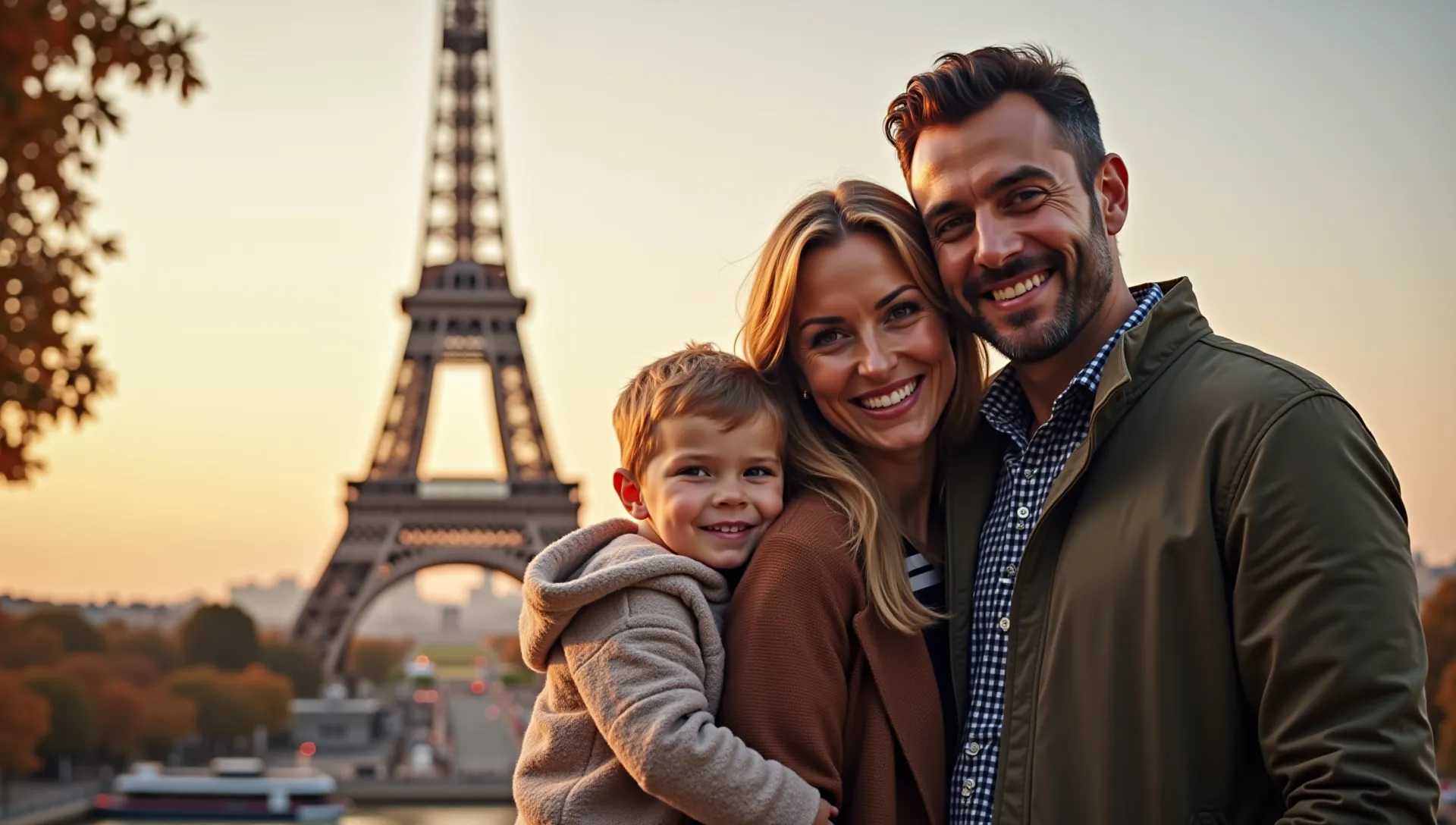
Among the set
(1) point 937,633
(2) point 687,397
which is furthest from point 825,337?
(1) point 937,633

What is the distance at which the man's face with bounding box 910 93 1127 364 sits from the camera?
3.47m

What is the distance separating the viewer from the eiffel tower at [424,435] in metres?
35.5

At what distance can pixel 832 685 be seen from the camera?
11.1ft

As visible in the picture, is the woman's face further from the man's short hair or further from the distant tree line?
the distant tree line

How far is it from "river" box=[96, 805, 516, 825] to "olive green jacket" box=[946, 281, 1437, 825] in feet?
98.6

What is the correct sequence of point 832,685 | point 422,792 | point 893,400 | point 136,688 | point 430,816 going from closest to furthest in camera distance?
point 832,685
point 893,400
point 430,816
point 422,792
point 136,688

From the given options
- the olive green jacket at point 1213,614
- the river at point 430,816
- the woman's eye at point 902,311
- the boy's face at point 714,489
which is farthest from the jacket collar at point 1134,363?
the river at point 430,816

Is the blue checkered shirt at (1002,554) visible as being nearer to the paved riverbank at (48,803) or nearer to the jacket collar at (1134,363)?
the jacket collar at (1134,363)

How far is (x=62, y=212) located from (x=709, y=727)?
2.06 meters

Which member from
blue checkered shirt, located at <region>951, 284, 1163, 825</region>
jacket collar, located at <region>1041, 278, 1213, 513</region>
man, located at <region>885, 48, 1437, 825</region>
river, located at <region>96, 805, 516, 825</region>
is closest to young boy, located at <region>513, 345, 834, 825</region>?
blue checkered shirt, located at <region>951, 284, 1163, 825</region>

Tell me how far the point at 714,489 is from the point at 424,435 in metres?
32.9

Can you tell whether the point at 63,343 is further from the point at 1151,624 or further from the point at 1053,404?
the point at 1151,624

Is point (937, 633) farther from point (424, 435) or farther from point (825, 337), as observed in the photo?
point (424, 435)

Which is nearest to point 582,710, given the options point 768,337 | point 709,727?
point 709,727
